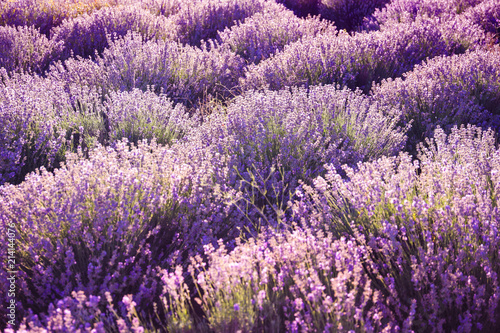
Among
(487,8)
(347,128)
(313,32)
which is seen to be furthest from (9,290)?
(487,8)

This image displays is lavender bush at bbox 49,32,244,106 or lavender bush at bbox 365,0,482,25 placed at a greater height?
lavender bush at bbox 365,0,482,25

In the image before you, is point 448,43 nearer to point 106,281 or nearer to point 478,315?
point 478,315

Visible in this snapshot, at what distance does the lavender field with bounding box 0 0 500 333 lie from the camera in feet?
5.14

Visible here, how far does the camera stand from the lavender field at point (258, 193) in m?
1.57

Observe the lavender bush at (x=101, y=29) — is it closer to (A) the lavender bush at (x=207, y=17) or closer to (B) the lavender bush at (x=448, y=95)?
(A) the lavender bush at (x=207, y=17)

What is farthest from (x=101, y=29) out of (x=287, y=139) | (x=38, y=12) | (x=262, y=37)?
(x=287, y=139)

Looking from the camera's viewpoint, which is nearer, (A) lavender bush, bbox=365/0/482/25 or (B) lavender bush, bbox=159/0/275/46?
(B) lavender bush, bbox=159/0/275/46

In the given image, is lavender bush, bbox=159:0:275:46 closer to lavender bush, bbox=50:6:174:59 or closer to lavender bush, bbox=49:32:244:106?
lavender bush, bbox=50:6:174:59

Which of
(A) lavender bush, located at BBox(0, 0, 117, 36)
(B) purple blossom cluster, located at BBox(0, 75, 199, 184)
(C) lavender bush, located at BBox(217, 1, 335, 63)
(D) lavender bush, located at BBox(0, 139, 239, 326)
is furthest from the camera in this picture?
(A) lavender bush, located at BBox(0, 0, 117, 36)

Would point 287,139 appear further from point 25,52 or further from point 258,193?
point 25,52

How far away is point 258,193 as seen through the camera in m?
2.65

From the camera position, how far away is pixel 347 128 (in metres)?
3.10

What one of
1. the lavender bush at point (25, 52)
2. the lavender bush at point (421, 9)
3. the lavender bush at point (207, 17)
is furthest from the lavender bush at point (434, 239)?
the lavender bush at point (421, 9)

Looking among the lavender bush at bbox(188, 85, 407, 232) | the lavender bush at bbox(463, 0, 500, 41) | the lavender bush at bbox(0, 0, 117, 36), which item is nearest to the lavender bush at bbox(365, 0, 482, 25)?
the lavender bush at bbox(463, 0, 500, 41)
